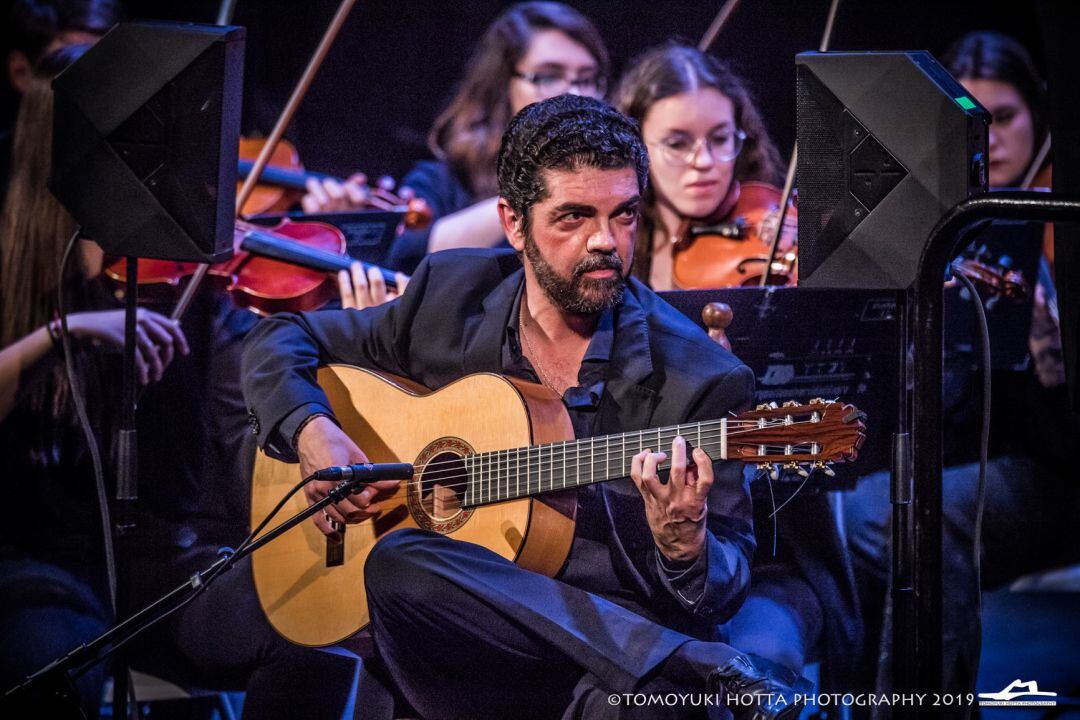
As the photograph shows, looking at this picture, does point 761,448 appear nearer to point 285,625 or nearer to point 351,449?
point 351,449

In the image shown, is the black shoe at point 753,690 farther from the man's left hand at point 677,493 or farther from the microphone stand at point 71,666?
the microphone stand at point 71,666

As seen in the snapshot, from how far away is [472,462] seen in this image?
282cm

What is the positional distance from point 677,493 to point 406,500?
0.72 m

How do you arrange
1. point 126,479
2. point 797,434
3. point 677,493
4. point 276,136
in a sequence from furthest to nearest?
point 276,136
point 126,479
point 677,493
point 797,434

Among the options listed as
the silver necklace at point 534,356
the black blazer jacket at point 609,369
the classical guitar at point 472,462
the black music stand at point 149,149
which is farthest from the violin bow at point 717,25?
the black music stand at point 149,149

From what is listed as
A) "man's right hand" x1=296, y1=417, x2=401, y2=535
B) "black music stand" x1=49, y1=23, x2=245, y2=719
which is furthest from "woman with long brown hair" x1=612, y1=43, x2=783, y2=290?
"black music stand" x1=49, y1=23, x2=245, y2=719

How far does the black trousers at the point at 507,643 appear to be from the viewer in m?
2.83

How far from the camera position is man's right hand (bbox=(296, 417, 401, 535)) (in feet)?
9.61

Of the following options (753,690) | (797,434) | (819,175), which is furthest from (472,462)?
(819,175)

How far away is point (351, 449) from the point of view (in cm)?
296

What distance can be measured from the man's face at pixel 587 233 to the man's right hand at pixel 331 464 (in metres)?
0.67

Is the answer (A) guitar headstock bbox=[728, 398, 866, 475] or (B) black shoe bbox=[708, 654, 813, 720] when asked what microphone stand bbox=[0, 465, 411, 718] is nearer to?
(A) guitar headstock bbox=[728, 398, 866, 475]

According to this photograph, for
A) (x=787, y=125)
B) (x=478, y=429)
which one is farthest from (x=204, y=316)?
(x=787, y=125)

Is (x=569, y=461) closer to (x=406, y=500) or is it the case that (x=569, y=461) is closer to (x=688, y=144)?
(x=406, y=500)
